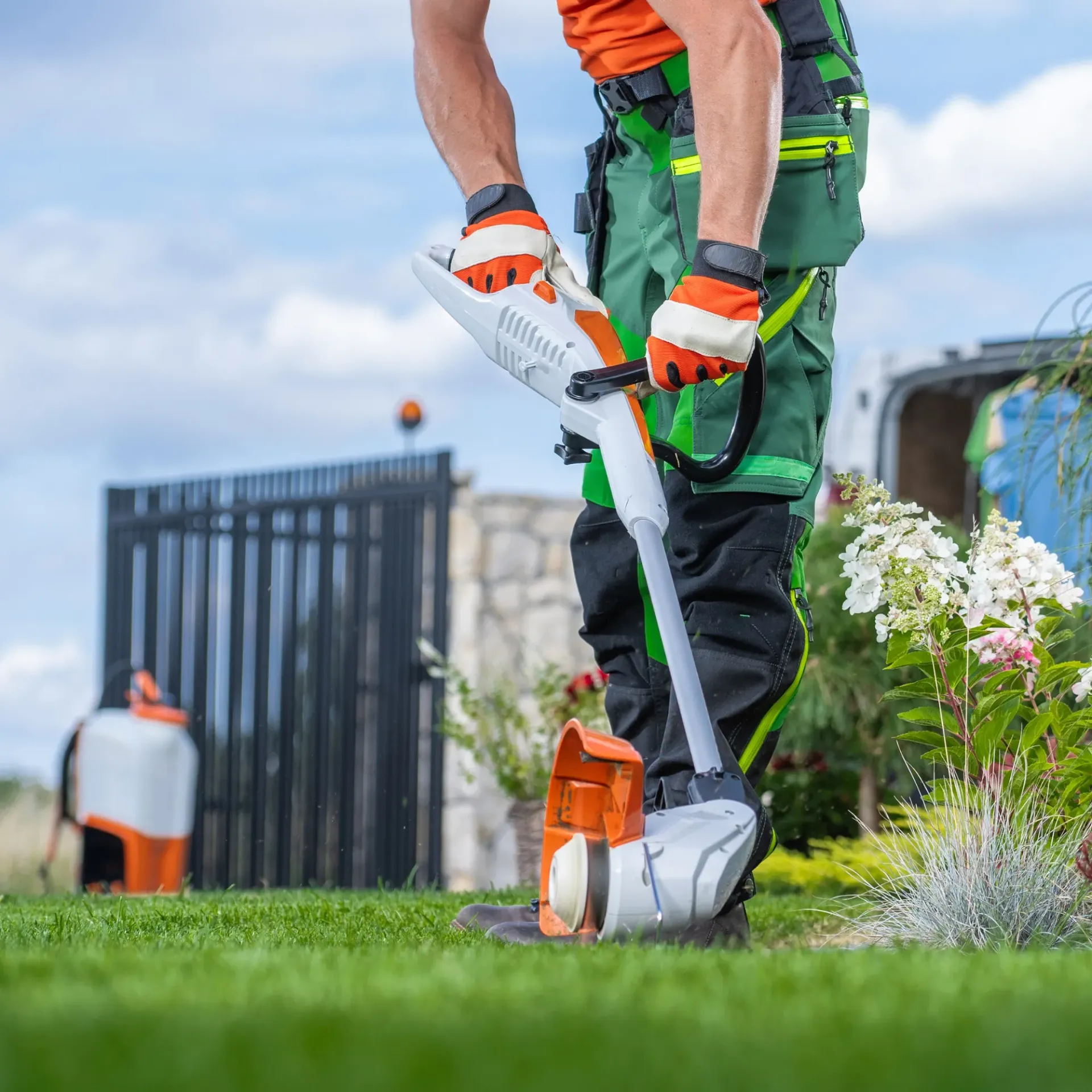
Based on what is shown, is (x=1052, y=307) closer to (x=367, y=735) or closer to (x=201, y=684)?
(x=367, y=735)

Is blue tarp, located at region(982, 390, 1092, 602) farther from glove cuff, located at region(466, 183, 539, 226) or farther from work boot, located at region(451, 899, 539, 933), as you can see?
work boot, located at region(451, 899, 539, 933)

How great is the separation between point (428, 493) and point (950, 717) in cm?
594

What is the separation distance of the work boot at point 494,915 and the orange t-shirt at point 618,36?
150 centimetres

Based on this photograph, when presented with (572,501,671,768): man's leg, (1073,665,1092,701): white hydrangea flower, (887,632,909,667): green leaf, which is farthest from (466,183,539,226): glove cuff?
(1073,665,1092,701): white hydrangea flower

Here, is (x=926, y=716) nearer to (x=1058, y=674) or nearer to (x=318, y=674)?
(x=1058, y=674)

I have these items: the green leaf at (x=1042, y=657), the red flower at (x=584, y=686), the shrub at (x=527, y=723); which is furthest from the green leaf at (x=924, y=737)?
the red flower at (x=584, y=686)

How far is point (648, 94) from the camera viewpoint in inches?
101

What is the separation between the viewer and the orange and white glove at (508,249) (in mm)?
2574

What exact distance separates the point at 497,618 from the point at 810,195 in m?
6.49

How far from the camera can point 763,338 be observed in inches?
98.8

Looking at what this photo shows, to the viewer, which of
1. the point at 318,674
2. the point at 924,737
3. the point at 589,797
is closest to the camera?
the point at 589,797

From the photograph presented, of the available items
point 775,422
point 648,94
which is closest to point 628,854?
point 775,422

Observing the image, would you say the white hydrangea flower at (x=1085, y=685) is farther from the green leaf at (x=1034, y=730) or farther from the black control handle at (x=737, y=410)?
the black control handle at (x=737, y=410)

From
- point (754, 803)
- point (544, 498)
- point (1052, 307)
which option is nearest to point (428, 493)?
point (544, 498)
